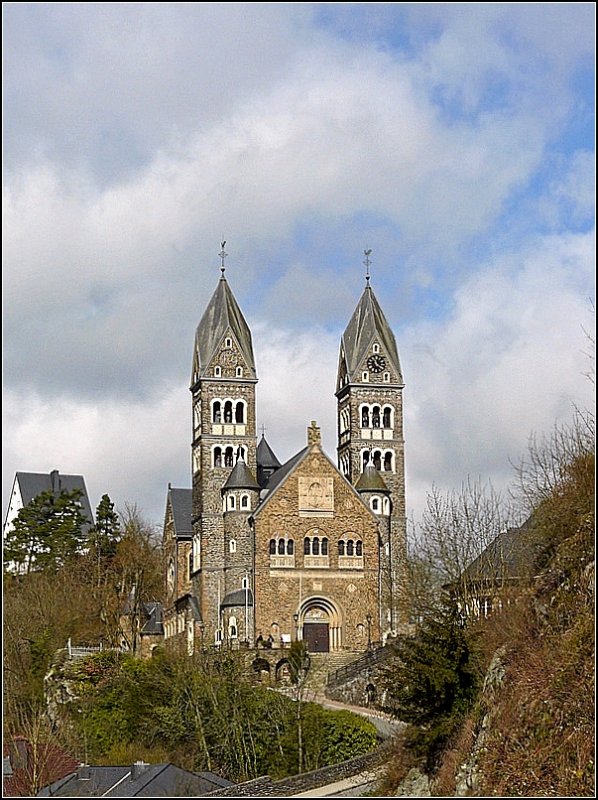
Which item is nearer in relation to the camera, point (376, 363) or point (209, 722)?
point (209, 722)

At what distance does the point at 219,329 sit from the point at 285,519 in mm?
10560

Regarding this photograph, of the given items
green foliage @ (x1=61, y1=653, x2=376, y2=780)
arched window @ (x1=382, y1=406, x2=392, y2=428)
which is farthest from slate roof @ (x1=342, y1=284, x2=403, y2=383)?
green foliage @ (x1=61, y1=653, x2=376, y2=780)

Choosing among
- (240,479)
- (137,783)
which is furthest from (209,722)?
(240,479)

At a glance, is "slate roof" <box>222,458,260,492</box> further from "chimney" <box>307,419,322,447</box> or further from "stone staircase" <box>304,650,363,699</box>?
"stone staircase" <box>304,650,363,699</box>

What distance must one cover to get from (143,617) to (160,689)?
23.2 m

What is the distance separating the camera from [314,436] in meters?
54.6

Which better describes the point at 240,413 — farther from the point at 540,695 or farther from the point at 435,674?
the point at 540,695

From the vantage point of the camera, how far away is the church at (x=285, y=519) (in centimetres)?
5281

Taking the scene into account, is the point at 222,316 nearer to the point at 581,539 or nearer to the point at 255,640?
the point at 255,640

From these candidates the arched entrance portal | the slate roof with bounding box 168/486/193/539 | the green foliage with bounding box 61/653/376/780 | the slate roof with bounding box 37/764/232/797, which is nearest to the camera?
the slate roof with bounding box 37/764/232/797

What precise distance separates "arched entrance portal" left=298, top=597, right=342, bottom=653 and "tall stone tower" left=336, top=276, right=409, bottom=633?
5.98 m

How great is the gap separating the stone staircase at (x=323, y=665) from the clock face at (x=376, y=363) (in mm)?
16546

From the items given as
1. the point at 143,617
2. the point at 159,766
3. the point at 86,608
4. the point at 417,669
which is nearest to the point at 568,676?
the point at 417,669

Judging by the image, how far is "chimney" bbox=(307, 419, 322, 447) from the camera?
179 ft
